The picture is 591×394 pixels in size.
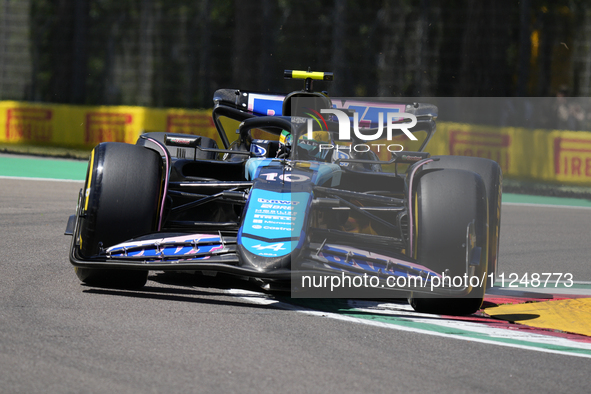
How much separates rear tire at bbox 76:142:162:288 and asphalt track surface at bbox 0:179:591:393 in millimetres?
143

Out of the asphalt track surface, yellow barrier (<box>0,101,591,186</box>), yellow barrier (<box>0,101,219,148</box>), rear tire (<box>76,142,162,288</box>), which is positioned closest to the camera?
the asphalt track surface

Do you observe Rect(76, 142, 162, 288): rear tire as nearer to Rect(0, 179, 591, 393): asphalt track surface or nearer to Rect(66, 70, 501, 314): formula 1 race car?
Rect(66, 70, 501, 314): formula 1 race car

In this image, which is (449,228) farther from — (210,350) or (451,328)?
(210,350)

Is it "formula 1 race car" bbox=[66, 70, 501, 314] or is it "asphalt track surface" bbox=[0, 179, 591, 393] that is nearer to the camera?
"asphalt track surface" bbox=[0, 179, 591, 393]

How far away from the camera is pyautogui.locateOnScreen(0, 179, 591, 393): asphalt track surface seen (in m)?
3.64

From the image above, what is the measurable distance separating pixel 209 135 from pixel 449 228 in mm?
11229

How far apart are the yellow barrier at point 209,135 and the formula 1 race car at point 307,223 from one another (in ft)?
27.0

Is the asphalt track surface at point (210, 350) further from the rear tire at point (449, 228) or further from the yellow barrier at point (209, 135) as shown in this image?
the yellow barrier at point (209, 135)

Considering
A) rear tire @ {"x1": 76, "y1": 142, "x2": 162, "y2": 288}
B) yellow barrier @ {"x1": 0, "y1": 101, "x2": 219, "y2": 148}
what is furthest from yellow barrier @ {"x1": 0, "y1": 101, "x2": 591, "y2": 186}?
rear tire @ {"x1": 76, "y1": 142, "x2": 162, "y2": 288}

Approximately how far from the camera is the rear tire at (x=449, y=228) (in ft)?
15.9

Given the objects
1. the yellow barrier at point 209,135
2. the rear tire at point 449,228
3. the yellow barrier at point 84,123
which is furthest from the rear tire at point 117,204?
the yellow barrier at point 84,123

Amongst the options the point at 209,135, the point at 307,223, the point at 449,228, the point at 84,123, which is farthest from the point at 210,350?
the point at 84,123

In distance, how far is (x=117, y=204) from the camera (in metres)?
5.24

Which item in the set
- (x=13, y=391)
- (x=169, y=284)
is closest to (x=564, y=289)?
(x=169, y=284)
